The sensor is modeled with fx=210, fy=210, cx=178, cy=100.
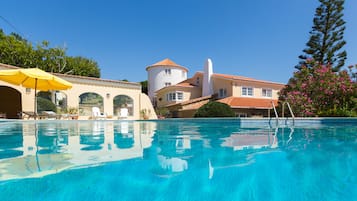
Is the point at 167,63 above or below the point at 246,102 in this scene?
above

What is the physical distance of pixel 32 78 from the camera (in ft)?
38.1

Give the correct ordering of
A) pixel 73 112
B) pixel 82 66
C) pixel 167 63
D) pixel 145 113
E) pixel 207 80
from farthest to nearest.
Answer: pixel 167 63, pixel 82 66, pixel 207 80, pixel 145 113, pixel 73 112

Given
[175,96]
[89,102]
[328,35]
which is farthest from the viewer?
[175,96]

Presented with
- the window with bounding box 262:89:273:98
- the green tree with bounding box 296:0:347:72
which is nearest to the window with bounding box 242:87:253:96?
the window with bounding box 262:89:273:98

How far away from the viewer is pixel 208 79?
26578 mm

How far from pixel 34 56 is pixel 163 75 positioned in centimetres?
1747

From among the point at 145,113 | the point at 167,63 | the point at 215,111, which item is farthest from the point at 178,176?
the point at 167,63

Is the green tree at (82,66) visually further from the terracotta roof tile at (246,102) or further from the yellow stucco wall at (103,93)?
the terracotta roof tile at (246,102)

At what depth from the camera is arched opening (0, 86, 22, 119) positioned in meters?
15.4

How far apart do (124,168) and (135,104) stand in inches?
696

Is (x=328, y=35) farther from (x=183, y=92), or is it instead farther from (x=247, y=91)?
(x=183, y=92)

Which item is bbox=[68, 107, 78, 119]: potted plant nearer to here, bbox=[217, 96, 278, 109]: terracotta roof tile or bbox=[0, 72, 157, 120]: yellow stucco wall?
bbox=[0, 72, 157, 120]: yellow stucco wall

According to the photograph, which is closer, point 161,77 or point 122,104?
point 122,104

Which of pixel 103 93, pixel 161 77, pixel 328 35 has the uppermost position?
pixel 328 35
